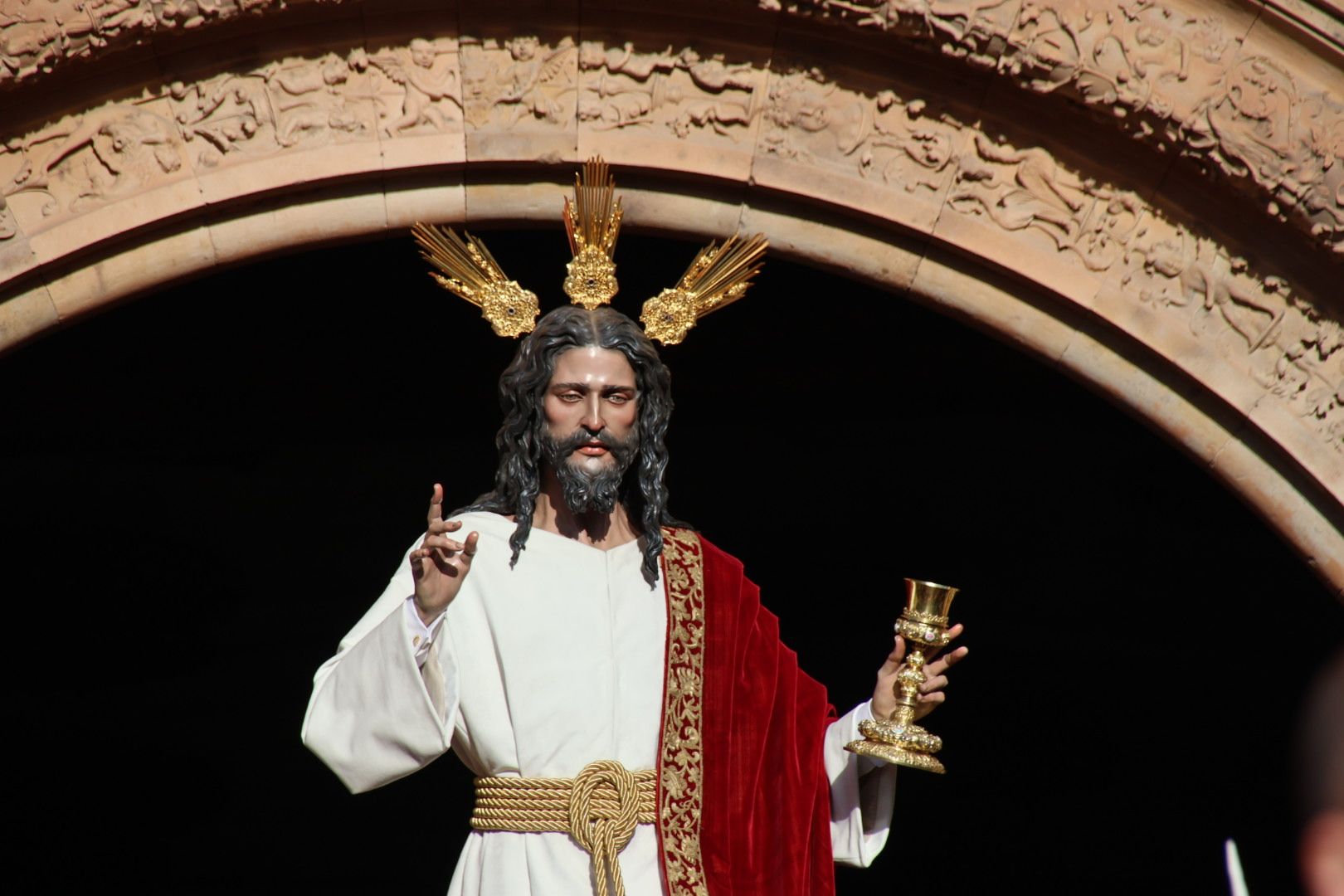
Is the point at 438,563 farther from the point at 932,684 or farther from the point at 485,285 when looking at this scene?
the point at 932,684

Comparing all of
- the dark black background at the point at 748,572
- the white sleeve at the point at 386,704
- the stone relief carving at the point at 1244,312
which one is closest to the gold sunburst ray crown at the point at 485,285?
the white sleeve at the point at 386,704

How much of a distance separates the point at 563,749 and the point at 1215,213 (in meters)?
2.09

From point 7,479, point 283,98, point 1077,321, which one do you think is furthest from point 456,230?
point 7,479

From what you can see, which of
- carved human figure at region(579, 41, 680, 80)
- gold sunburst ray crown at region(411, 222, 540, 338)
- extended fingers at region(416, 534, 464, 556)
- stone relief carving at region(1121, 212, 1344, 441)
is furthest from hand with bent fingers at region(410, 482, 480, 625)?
stone relief carving at region(1121, 212, 1344, 441)

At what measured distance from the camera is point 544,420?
13.8 ft

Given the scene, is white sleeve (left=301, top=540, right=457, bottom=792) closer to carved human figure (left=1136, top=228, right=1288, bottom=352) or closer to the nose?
the nose

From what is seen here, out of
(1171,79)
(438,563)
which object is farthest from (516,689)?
(1171,79)

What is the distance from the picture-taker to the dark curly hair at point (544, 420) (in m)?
4.22

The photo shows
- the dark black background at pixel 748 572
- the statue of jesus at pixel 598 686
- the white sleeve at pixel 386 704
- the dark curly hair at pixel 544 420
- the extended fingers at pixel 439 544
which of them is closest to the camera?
the extended fingers at pixel 439 544

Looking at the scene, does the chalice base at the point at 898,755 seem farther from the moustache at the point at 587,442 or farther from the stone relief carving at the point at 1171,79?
the stone relief carving at the point at 1171,79

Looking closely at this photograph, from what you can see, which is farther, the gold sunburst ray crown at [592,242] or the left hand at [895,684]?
the gold sunburst ray crown at [592,242]

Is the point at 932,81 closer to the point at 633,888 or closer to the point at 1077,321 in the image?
the point at 1077,321

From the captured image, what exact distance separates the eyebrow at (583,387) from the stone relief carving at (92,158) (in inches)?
48.3

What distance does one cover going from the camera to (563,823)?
394cm
